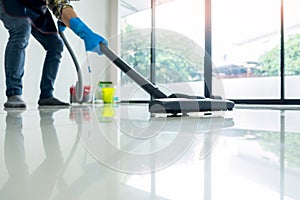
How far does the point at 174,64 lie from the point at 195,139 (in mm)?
1610

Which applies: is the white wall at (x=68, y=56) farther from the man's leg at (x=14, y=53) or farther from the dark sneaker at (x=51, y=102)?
the man's leg at (x=14, y=53)

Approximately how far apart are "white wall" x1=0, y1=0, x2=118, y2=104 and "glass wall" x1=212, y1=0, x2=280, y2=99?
1.73 m

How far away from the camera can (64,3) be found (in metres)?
1.56

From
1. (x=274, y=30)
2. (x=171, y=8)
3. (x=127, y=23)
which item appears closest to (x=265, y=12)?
(x=274, y=30)

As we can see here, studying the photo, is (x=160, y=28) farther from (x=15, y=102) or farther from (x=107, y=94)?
(x=15, y=102)

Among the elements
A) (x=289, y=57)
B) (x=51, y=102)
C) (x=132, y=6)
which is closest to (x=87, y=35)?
(x=51, y=102)

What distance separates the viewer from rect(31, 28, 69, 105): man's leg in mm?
2209

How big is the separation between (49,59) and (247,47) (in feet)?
8.42

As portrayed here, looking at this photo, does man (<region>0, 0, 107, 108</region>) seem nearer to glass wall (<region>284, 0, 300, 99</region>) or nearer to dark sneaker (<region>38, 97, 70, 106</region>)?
dark sneaker (<region>38, 97, 70, 106</region>)

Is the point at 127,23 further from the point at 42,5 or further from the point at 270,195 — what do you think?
the point at 270,195

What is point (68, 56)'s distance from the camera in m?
4.14

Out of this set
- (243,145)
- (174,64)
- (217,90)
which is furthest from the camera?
(217,90)

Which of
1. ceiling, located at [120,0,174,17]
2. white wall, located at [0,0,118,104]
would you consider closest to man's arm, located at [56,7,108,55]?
white wall, located at [0,0,118,104]

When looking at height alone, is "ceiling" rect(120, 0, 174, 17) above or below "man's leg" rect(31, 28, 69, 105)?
above
